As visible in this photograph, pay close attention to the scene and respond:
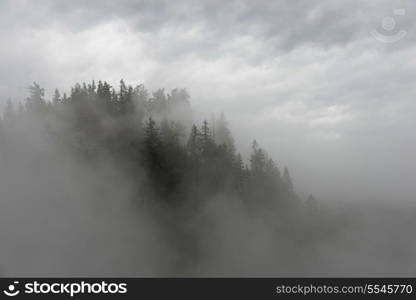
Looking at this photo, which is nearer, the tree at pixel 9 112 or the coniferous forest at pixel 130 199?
the coniferous forest at pixel 130 199

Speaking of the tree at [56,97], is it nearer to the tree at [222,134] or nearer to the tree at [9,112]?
the tree at [9,112]

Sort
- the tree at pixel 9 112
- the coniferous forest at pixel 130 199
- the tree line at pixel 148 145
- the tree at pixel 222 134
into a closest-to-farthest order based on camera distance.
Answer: the coniferous forest at pixel 130 199, the tree line at pixel 148 145, the tree at pixel 9 112, the tree at pixel 222 134

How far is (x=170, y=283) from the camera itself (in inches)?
1610

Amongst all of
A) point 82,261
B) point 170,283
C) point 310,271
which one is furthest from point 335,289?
point 310,271

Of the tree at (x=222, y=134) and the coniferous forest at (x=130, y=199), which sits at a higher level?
the tree at (x=222, y=134)

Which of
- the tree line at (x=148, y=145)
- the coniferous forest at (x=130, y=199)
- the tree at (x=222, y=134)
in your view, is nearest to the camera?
the coniferous forest at (x=130, y=199)

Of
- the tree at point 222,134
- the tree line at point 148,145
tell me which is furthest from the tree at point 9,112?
the tree at point 222,134

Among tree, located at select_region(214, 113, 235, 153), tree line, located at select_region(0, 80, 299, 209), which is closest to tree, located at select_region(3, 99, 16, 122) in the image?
Result: tree line, located at select_region(0, 80, 299, 209)

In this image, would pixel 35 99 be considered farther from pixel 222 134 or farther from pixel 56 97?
pixel 222 134

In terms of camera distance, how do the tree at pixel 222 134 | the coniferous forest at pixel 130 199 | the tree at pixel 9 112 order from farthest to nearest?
the tree at pixel 222 134, the tree at pixel 9 112, the coniferous forest at pixel 130 199

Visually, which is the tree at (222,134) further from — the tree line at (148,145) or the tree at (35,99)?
the tree at (35,99)

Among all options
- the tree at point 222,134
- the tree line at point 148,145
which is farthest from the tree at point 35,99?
the tree at point 222,134

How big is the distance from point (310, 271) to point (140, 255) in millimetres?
51394

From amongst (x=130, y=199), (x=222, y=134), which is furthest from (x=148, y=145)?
(x=222, y=134)
